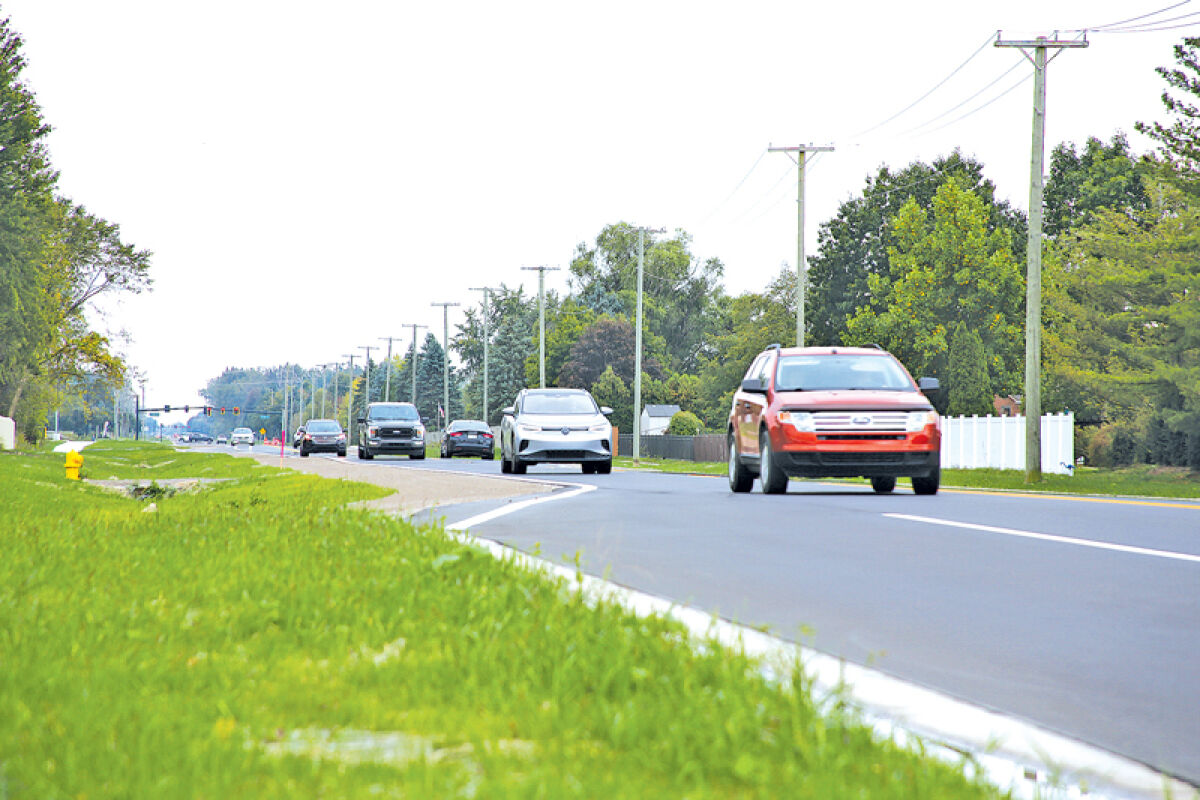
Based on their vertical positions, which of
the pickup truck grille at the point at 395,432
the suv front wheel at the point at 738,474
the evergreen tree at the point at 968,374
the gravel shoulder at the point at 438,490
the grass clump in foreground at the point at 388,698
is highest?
the evergreen tree at the point at 968,374

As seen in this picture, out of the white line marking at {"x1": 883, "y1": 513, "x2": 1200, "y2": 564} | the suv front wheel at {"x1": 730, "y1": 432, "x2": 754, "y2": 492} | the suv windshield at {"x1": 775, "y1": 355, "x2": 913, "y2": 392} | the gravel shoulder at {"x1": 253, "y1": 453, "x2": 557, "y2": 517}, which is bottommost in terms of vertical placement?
the gravel shoulder at {"x1": 253, "y1": 453, "x2": 557, "y2": 517}

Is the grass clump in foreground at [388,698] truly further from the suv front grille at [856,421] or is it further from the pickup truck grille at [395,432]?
the pickup truck grille at [395,432]

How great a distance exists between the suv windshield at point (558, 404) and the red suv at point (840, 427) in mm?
12017

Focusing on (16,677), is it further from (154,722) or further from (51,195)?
(51,195)

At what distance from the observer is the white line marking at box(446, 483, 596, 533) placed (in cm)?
1260

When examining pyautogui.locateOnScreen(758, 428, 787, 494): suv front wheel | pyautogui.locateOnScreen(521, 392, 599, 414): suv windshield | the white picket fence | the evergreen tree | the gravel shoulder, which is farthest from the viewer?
the evergreen tree

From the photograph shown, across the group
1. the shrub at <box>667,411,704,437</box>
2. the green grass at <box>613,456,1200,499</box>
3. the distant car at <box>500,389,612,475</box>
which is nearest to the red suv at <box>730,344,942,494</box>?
the green grass at <box>613,456,1200,499</box>


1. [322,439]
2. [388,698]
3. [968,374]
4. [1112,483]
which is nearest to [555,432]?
[1112,483]

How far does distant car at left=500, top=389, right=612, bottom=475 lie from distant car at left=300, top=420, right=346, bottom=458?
29.4 meters

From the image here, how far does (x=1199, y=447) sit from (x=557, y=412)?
14.0 m

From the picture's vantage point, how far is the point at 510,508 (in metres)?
14.9

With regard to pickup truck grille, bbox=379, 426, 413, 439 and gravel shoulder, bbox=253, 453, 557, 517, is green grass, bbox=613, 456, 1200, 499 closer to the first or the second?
gravel shoulder, bbox=253, 453, 557, 517

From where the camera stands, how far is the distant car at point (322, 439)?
192 ft

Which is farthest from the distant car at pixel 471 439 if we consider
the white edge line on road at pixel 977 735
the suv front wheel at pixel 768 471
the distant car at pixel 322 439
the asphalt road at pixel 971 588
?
the white edge line on road at pixel 977 735
